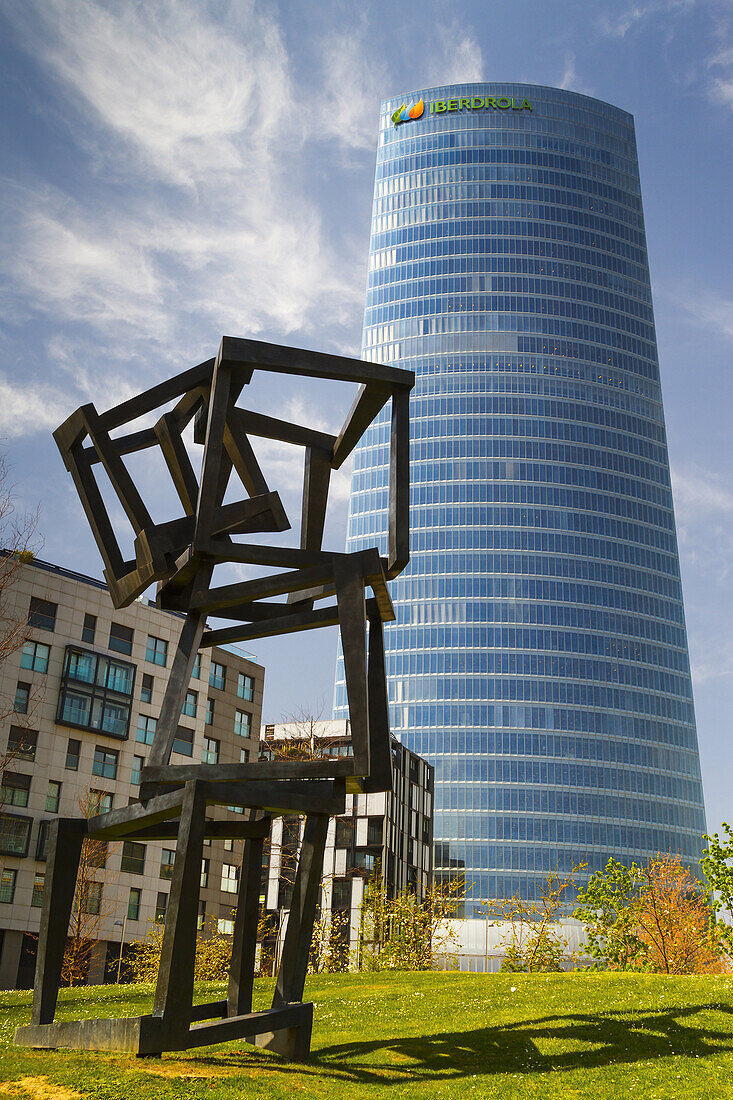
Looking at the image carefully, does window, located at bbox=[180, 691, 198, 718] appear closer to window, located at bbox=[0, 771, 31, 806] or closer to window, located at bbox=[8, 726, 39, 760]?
window, located at bbox=[8, 726, 39, 760]

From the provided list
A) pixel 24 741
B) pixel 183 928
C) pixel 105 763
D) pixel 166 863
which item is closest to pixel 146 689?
pixel 105 763

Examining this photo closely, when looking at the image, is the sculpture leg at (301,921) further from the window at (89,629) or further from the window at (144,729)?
the window at (144,729)

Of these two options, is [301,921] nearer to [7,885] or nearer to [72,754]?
[7,885]

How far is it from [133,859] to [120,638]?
14.6 metres

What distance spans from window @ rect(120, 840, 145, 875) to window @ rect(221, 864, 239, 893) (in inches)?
394

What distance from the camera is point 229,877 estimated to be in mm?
78500

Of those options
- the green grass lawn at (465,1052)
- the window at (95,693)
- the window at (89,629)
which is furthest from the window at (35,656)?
the green grass lawn at (465,1052)

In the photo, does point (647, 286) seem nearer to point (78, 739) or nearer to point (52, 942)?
point (78, 739)

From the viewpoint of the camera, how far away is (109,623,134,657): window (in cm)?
7012

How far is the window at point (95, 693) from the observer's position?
65.1 meters

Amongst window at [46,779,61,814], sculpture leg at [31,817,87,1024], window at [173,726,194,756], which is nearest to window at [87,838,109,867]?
window at [46,779,61,814]

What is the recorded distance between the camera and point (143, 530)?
19.0m

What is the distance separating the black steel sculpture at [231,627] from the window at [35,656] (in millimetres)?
45486

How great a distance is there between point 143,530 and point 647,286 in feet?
516
